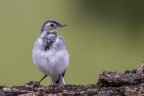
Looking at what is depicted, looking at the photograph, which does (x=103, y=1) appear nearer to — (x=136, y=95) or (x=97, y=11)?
(x=97, y=11)

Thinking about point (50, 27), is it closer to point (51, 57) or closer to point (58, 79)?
point (51, 57)

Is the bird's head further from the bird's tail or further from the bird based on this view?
the bird's tail

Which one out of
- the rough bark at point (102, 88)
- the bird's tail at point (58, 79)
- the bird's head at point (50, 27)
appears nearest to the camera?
the rough bark at point (102, 88)

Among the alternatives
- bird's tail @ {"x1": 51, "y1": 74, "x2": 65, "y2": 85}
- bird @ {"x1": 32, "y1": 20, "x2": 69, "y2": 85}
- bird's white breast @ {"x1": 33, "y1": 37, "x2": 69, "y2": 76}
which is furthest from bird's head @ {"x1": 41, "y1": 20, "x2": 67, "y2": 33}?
bird's tail @ {"x1": 51, "y1": 74, "x2": 65, "y2": 85}

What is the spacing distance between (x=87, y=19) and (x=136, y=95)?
11.0m

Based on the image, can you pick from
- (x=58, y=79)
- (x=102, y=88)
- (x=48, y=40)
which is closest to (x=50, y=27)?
(x=48, y=40)

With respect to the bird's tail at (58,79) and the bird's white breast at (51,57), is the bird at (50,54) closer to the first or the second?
the bird's white breast at (51,57)

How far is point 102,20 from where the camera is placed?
53.7ft

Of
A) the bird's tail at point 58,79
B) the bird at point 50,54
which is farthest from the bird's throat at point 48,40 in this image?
the bird's tail at point 58,79

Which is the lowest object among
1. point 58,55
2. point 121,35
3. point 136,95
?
point 136,95

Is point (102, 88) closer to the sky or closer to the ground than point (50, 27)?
closer to the ground

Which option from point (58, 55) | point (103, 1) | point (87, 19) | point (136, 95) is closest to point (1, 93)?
point (136, 95)

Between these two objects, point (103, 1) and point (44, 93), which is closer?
point (44, 93)

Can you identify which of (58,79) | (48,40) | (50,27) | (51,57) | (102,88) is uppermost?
(50,27)
